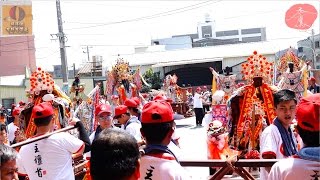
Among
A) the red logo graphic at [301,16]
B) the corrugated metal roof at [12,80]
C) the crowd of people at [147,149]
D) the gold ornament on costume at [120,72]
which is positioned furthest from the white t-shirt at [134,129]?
the corrugated metal roof at [12,80]

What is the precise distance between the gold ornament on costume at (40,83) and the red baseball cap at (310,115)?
522 centimetres

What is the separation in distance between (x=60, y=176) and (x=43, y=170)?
14cm

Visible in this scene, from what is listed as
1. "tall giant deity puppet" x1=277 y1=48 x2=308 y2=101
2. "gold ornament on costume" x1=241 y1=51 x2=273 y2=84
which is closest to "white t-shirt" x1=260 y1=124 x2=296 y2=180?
"gold ornament on costume" x1=241 y1=51 x2=273 y2=84

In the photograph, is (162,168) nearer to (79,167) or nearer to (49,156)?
(49,156)

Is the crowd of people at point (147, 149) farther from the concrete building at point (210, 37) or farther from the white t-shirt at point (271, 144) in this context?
the concrete building at point (210, 37)

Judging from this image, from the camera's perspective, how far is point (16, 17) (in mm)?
16641

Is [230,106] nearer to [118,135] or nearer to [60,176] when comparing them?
[60,176]

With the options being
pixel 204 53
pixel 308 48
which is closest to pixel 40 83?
pixel 204 53

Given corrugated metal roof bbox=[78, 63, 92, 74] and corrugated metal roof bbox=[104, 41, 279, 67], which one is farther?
corrugated metal roof bbox=[78, 63, 92, 74]

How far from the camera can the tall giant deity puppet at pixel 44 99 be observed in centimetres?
648

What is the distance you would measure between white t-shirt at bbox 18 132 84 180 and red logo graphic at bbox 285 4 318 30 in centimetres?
859

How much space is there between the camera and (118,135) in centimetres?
191

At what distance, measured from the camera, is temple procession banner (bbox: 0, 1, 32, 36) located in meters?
16.7

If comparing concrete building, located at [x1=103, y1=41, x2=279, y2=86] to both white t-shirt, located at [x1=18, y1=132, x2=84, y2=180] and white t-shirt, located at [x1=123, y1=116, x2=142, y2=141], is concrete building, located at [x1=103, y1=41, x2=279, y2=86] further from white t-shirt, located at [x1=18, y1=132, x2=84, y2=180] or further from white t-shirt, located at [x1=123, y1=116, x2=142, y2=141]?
white t-shirt, located at [x1=18, y1=132, x2=84, y2=180]
